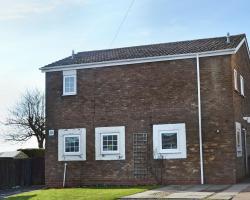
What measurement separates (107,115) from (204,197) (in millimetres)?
9089

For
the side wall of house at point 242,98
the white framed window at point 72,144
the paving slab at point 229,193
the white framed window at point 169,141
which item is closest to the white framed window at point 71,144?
the white framed window at point 72,144

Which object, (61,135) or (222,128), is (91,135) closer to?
(61,135)

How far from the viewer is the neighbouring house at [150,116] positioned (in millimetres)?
22828

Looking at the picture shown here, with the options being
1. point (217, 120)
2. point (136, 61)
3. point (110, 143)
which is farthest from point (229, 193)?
point (136, 61)

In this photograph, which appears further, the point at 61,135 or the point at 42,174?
the point at 42,174

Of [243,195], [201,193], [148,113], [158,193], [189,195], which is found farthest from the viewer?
[148,113]

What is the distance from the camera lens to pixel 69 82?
1029 inches

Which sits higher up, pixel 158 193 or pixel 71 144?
pixel 71 144

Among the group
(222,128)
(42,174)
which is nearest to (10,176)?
(42,174)

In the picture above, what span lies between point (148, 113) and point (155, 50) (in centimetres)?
368

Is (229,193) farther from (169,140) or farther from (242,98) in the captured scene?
(242,98)

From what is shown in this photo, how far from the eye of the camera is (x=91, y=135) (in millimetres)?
25172

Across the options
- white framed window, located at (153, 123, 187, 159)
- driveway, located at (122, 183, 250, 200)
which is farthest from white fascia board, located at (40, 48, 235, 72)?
driveway, located at (122, 183, 250, 200)

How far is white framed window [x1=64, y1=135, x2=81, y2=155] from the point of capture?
2544 centimetres
